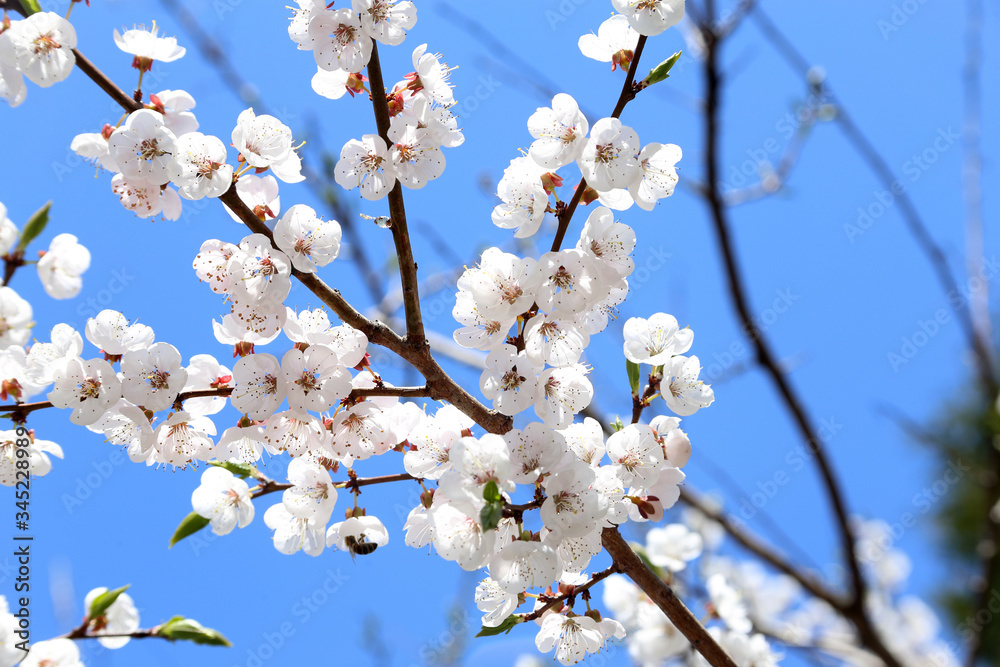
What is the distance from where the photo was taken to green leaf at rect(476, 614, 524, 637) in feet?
3.78

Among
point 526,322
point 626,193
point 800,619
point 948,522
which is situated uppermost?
point 948,522

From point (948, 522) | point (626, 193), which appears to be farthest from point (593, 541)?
point (948, 522)

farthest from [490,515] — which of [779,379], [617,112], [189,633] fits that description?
[779,379]

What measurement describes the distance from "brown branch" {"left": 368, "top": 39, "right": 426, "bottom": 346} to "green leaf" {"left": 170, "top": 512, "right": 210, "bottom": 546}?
0.54 m

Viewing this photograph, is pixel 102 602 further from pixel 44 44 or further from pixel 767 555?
pixel 767 555

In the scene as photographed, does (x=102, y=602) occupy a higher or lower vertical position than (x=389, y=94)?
lower

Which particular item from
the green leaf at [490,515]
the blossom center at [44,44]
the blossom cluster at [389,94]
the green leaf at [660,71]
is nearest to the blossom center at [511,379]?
the green leaf at [490,515]

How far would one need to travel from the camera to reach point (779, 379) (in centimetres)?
230

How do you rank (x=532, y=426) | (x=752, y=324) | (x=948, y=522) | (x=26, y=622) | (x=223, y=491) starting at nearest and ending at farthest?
(x=532, y=426) → (x=223, y=491) → (x=26, y=622) → (x=752, y=324) → (x=948, y=522)

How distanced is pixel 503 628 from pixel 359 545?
1.03 ft

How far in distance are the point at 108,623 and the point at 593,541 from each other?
4.01 ft

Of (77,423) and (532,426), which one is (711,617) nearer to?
(532,426)

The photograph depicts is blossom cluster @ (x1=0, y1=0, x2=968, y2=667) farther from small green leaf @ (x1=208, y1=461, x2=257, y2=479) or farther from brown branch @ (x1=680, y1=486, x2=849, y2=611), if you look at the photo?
brown branch @ (x1=680, y1=486, x2=849, y2=611)

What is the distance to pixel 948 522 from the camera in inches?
367
